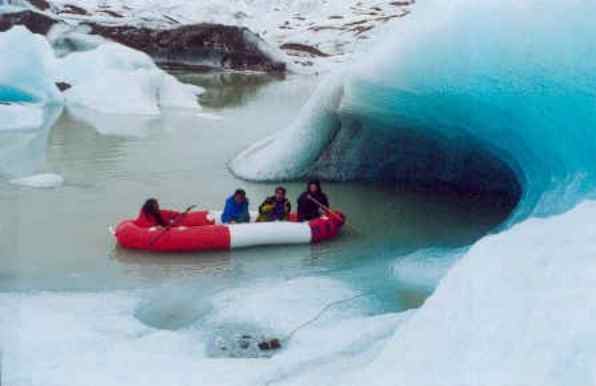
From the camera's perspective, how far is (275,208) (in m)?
8.76

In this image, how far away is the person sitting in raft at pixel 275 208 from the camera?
8727 millimetres

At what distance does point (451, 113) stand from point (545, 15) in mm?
1874

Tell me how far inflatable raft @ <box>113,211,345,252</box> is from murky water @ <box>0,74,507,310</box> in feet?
0.38

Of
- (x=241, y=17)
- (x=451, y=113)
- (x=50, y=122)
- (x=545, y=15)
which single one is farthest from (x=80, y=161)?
(x=241, y=17)

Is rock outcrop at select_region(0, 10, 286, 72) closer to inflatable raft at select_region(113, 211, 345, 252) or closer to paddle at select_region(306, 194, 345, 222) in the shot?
paddle at select_region(306, 194, 345, 222)

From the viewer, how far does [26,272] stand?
7102 mm

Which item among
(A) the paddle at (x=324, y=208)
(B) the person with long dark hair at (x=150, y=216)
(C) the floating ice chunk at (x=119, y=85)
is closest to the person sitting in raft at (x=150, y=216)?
(B) the person with long dark hair at (x=150, y=216)

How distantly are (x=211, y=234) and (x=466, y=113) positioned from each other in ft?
10.9

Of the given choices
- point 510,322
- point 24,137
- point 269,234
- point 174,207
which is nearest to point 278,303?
point 269,234

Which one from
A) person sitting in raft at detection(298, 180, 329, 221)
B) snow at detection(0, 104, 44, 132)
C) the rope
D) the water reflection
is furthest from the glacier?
the water reflection

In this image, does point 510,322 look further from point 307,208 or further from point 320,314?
point 307,208

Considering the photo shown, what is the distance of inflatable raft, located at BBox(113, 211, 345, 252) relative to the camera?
7.96 meters

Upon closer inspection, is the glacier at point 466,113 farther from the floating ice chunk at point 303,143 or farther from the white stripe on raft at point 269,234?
the white stripe on raft at point 269,234

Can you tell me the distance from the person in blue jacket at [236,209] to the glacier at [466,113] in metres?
2.44
